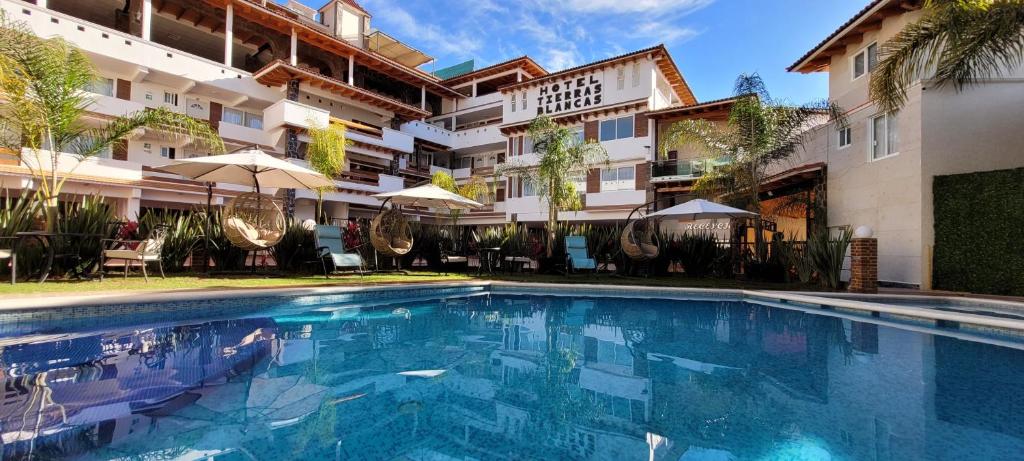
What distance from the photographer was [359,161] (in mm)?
27359

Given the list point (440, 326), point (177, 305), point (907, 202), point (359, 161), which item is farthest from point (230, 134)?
point (907, 202)

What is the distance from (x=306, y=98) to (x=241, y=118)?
10.8 ft

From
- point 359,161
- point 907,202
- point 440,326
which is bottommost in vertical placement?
point 440,326

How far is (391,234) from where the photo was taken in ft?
38.0

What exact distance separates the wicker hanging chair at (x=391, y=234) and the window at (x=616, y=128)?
14763 mm

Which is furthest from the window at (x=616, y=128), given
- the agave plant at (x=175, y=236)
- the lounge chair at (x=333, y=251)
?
the agave plant at (x=175, y=236)

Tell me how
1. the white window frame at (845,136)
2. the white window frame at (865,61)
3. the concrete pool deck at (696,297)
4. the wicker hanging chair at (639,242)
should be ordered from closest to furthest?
the concrete pool deck at (696,297)
the wicker hanging chair at (639,242)
the white window frame at (865,61)
the white window frame at (845,136)

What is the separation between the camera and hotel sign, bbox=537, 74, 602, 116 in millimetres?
24078

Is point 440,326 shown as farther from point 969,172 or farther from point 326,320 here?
point 969,172

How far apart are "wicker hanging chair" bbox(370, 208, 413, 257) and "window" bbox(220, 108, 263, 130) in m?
16.1

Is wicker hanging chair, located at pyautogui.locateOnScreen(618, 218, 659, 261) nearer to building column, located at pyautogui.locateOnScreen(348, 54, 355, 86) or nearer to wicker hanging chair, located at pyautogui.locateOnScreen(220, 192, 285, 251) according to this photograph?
wicker hanging chair, located at pyautogui.locateOnScreen(220, 192, 285, 251)

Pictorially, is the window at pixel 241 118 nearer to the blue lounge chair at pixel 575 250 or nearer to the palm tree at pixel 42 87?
the palm tree at pixel 42 87

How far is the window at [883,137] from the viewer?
1081cm

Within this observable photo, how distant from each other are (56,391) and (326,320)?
3.10 metres
